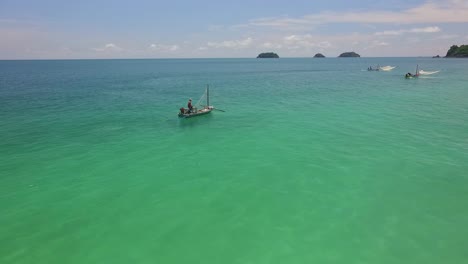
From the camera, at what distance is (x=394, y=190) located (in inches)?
833

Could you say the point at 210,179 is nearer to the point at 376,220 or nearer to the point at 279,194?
the point at 279,194

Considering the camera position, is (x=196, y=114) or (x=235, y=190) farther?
(x=196, y=114)

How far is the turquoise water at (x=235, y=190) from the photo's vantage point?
1558 cm

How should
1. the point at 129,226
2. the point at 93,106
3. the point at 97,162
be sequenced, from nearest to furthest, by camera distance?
1. the point at 129,226
2. the point at 97,162
3. the point at 93,106

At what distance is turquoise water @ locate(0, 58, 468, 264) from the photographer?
51.1ft

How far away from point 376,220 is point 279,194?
236 inches

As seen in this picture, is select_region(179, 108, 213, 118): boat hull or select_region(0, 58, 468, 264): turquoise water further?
select_region(179, 108, 213, 118): boat hull

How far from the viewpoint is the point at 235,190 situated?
21641 millimetres

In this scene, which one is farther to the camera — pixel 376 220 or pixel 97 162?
pixel 97 162

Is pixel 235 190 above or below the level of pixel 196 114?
below

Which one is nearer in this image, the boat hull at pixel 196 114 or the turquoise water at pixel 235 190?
the turquoise water at pixel 235 190

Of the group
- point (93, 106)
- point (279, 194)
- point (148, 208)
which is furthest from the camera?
point (93, 106)

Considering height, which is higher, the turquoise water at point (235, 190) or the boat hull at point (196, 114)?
the boat hull at point (196, 114)

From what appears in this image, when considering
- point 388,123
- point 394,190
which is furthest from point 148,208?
point 388,123
